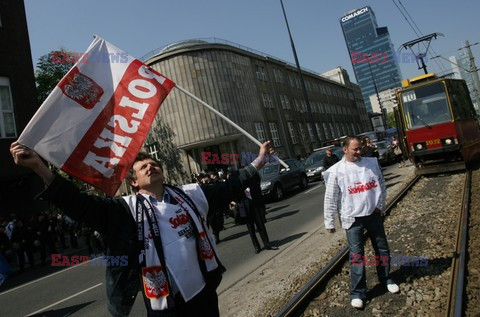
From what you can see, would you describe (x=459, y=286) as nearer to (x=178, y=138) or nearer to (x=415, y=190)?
(x=415, y=190)

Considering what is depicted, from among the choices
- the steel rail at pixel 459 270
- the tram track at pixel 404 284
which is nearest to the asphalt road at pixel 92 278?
the tram track at pixel 404 284

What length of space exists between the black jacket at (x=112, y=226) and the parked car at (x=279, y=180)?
1274 centimetres

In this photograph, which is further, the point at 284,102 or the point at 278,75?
the point at 278,75

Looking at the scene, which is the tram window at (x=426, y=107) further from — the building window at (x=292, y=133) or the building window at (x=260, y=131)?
the building window at (x=292, y=133)

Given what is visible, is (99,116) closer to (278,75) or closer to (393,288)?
(393,288)

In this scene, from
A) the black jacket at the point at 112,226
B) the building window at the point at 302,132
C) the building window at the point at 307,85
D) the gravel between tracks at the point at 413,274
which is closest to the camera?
the black jacket at the point at 112,226

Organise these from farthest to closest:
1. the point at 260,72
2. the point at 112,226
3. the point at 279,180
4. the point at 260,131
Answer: the point at 260,72
the point at 260,131
the point at 279,180
the point at 112,226

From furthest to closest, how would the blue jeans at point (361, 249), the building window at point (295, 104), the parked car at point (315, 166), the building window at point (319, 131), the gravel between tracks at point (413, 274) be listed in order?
the building window at point (319, 131) < the building window at point (295, 104) < the parked car at point (315, 166) < the blue jeans at point (361, 249) < the gravel between tracks at point (413, 274)

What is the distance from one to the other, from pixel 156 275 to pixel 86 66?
2.33m

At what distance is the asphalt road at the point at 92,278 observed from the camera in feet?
22.0

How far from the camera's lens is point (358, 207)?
4285 millimetres

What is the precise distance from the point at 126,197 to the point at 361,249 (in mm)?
2949

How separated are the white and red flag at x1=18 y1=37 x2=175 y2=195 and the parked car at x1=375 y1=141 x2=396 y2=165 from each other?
19.4m

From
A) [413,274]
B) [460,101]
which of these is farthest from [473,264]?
[460,101]
